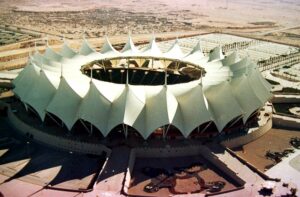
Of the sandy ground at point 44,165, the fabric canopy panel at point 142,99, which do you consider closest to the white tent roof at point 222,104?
the fabric canopy panel at point 142,99

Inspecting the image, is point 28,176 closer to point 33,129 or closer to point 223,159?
point 33,129

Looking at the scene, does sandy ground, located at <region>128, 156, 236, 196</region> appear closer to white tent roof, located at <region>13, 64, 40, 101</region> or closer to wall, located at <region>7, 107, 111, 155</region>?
wall, located at <region>7, 107, 111, 155</region>

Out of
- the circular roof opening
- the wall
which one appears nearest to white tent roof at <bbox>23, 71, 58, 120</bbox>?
the wall

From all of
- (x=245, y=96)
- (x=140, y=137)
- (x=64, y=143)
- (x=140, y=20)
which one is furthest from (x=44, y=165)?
(x=140, y=20)

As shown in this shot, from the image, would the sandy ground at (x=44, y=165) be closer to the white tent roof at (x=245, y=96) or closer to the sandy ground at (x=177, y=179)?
the sandy ground at (x=177, y=179)

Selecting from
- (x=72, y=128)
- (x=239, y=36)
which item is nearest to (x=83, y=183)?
(x=72, y=128)
